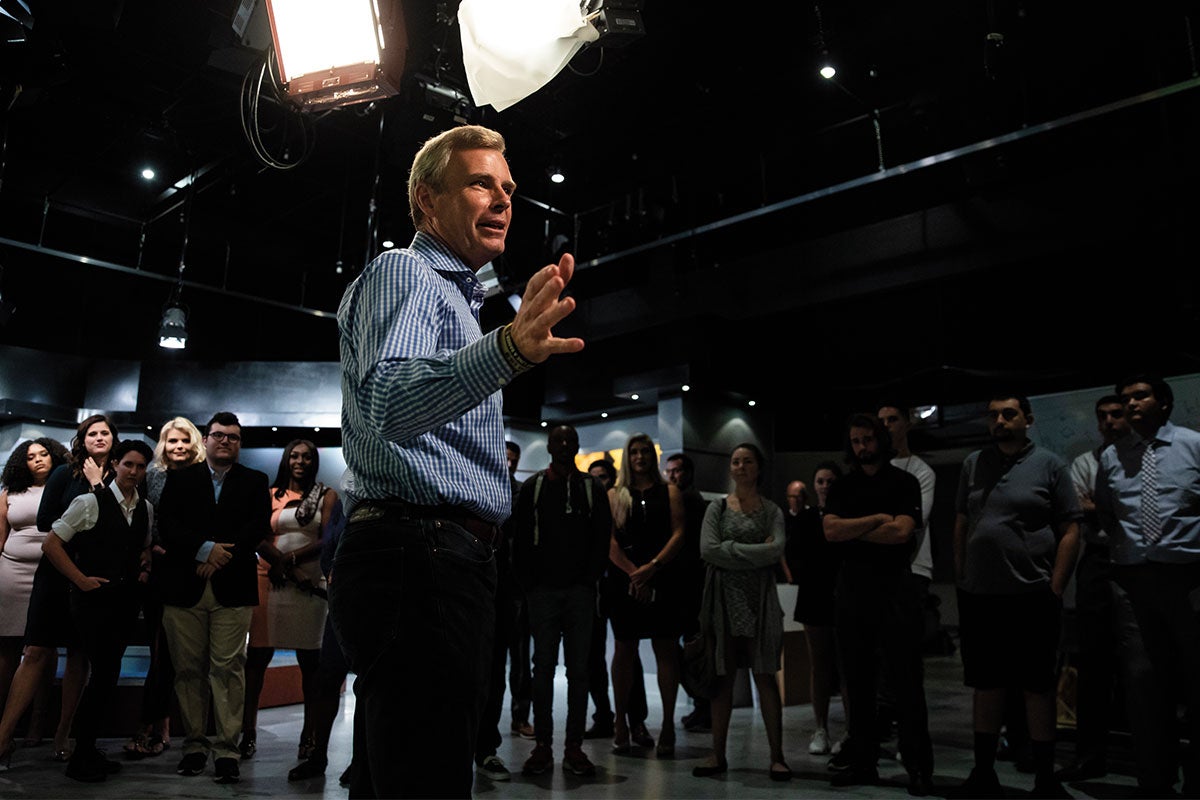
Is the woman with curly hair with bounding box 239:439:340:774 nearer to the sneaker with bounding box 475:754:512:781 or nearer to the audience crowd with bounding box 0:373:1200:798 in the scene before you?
the audience crowd with bounding box 0:373:1200:798

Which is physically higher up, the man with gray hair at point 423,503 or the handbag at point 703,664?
the man with gray hair at point 423,503

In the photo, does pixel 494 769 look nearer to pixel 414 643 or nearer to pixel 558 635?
pixel 558 635

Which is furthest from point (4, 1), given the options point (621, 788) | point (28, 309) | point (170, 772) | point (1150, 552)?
point (28, 309)

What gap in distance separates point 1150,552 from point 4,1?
18.2ft

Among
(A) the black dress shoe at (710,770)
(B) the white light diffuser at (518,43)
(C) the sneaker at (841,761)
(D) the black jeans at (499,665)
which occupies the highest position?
(B) the white light diffuser at (518,43)

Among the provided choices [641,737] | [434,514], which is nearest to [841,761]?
[641,737]

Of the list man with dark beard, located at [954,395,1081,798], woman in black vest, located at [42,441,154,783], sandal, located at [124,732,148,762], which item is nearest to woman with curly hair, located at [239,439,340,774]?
sandal, located at [124,732,148,762]

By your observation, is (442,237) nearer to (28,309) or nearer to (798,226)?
(798,226)

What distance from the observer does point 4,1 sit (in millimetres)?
3957

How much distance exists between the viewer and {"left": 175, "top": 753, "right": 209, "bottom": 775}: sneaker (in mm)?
3646

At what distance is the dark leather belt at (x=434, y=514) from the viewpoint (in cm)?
122

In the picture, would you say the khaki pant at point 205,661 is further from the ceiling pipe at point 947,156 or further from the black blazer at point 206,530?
the ceiling pipe at point 947,156

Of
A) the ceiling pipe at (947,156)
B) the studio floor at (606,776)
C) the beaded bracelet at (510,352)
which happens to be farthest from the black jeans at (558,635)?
the ceiling pipe at (947,156)

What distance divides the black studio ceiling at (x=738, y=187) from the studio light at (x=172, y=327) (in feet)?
1.90
